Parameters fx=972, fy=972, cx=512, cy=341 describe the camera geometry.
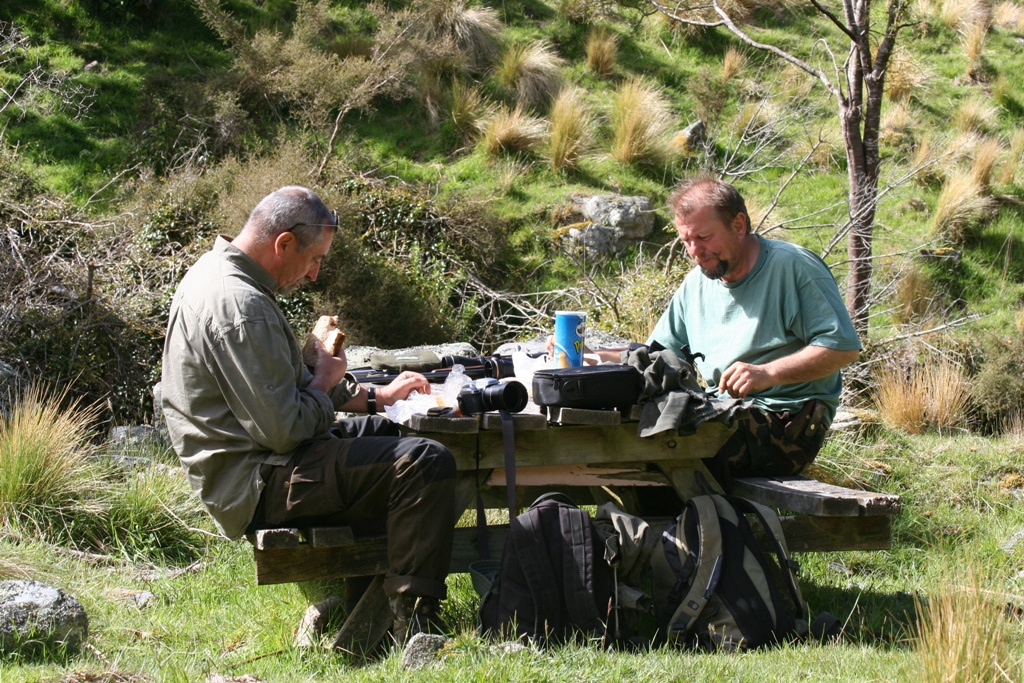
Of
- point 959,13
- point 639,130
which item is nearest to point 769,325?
point 639,130

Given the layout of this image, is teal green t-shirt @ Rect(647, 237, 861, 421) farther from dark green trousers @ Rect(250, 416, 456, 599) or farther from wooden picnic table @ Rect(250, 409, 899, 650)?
dark green trousers @ Rect(250, 416, 456, 599)

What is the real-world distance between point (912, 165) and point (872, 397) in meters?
4.73

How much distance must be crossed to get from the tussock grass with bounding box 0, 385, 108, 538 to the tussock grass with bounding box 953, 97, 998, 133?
1121 centimetres

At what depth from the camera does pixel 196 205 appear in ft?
30.4

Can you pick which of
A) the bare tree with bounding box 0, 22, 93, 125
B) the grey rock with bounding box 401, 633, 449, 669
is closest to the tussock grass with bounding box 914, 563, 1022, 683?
the grey rock with bounding box 401, 633, 449, 669

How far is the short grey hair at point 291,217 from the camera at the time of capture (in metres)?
3.64

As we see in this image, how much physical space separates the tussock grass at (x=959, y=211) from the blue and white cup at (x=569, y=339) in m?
7.78

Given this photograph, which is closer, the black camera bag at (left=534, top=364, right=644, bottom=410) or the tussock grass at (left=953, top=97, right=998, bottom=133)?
the black camera bag at (left=534, top=364, right=644, bottom=410)

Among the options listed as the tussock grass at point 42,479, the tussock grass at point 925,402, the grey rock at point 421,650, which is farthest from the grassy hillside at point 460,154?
the grey rock at point 421,650

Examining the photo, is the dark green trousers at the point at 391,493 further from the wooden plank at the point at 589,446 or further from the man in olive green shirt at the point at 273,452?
the wooden plank at the point at 589,446

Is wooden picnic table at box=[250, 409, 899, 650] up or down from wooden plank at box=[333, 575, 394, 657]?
up

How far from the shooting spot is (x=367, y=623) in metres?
3.55

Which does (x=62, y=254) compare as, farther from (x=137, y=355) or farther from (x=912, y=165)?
(x=912, y=165)

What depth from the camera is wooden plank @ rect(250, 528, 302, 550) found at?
3.27m
